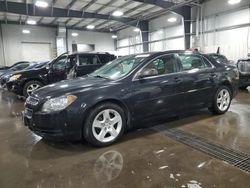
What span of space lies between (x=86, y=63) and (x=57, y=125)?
4.96 m

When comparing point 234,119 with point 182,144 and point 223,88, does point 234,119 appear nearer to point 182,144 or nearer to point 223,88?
point 223,88

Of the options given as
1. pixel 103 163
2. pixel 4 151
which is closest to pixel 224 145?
pixel 103 163

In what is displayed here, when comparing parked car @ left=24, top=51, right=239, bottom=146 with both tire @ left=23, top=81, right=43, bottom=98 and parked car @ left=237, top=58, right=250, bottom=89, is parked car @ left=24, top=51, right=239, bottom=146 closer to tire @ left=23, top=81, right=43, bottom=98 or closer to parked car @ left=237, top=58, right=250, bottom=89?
parked car @ left=237, top=58, right=250, bottom=89

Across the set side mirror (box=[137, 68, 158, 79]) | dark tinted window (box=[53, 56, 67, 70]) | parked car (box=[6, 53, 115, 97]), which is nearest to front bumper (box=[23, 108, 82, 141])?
side mirror (box=[137, 68, 158, 79])

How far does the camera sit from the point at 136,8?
1298 cm

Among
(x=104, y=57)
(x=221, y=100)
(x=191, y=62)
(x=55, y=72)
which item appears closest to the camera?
(x=191, y=62)

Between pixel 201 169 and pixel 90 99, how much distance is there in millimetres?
1587

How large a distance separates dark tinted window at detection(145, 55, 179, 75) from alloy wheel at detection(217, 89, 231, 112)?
4.18 ft

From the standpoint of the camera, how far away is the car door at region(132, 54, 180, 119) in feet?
11.0

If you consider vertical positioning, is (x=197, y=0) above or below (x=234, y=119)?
above

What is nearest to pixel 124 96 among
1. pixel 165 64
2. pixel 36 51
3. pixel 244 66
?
pixel 165 64

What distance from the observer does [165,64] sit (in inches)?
149

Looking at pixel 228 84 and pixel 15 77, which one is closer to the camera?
pixel 228 84

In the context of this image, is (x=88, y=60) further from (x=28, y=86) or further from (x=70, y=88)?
(x=70, y=88)
